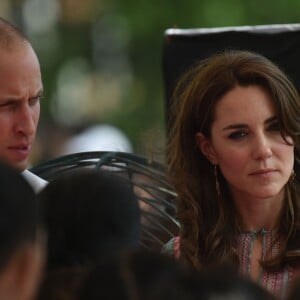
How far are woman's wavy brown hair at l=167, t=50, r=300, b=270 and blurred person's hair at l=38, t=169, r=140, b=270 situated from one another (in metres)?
1.02

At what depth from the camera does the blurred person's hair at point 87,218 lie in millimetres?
2107

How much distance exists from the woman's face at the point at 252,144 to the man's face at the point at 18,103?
0.53m

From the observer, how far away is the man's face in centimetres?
331

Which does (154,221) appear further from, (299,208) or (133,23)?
(133,23)

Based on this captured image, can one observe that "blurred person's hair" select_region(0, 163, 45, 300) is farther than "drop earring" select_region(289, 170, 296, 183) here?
No

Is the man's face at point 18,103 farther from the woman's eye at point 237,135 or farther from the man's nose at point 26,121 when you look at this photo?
the woman's eye at point 237,135

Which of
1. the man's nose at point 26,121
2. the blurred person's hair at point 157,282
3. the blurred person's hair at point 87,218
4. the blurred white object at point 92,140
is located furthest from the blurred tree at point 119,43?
the blurred person's hair at point 157,282

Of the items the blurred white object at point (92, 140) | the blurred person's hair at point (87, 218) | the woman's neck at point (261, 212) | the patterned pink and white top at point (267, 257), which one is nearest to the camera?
the blurred person's hair at point (87, 218)

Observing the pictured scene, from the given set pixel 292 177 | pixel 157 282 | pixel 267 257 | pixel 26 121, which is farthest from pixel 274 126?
pixel 157 282

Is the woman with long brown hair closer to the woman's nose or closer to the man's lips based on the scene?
the woman's nose

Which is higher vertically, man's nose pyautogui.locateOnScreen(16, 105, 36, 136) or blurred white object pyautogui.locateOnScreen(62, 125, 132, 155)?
man's nose pyautogui.locateOnScreen(16, 105, 36, 136)

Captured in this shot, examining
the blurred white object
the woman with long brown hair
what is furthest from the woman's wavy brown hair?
the blurred white object

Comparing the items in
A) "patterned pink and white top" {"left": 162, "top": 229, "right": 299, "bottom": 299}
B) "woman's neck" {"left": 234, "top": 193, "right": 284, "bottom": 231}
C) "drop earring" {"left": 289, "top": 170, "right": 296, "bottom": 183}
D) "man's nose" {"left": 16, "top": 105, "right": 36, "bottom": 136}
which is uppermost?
"man's nose" {"left": 16, "top": 105, "right": 36, "bottom": 136}

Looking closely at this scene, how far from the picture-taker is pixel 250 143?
314cm
